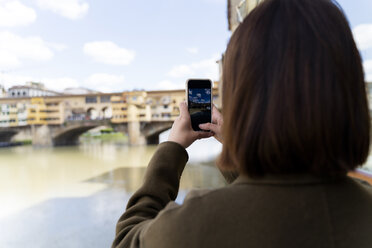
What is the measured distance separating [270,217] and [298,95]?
166 mm

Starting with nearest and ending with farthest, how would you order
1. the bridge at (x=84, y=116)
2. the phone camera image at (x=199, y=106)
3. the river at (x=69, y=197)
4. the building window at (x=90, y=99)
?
the phone camera image at (x=199, y=106) → the river at (x=69, y=197) → the bridge at (x=84, y=116) → the building window at (x=90, y=99)

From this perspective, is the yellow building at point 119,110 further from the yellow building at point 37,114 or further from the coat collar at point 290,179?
the coat collar at point 290,179

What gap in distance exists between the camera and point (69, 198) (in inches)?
235

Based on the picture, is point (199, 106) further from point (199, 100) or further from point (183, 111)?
point (183, 111)

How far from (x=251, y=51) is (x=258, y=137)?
0.41 ft

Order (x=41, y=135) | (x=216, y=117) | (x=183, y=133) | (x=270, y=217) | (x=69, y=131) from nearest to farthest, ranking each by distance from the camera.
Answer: (x=270, y=217) < (x=183, y=133) < (x=216, y=117) < (x=41, y=135) < (x=69, y=131)

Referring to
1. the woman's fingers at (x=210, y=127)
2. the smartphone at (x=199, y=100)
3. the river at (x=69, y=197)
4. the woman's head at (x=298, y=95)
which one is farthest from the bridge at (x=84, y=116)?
the woman's head at (x=298, y=95)

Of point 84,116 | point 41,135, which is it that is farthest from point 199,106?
point 84,116

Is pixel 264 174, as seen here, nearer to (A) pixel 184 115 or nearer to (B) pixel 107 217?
(A) pixel 184 115

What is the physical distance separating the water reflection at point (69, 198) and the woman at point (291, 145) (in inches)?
140

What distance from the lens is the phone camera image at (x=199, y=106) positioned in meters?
0.66

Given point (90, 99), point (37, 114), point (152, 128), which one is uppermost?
point (90, 99)

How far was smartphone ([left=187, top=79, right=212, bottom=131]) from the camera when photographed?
27.0 inches

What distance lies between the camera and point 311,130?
1.17 feet
